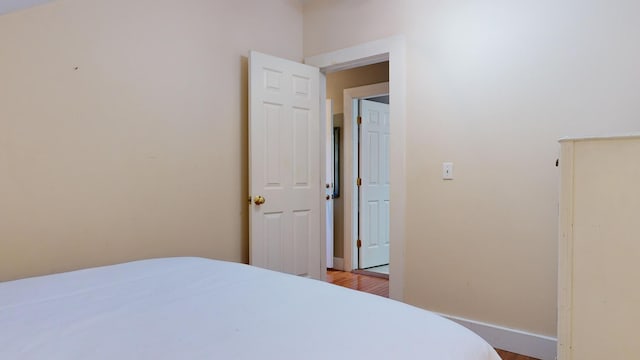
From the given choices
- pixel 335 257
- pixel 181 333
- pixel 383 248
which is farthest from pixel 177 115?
pixel 383 248

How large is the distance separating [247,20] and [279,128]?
847mm

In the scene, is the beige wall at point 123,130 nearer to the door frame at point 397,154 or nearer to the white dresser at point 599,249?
the door frame at point 397,154

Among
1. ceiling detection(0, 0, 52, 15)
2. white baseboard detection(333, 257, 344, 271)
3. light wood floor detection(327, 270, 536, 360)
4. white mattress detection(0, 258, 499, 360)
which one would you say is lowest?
light wood floor detection(327, 270, 536, 360)

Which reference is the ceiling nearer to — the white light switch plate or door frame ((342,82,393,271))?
the white light switch plate

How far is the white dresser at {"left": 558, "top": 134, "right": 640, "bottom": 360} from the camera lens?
161 centimetres

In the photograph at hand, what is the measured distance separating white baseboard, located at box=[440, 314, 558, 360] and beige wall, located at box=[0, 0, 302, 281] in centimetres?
170

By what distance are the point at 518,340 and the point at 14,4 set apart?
10.2ft

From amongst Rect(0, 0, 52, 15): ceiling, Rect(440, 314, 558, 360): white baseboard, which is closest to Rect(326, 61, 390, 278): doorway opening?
Rect(440, 314, 558, 360): white baseboard

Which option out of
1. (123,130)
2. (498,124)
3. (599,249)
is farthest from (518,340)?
→ (123,130)

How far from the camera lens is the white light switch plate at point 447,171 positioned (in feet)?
8.78

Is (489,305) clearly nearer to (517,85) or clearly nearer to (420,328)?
(517,85)

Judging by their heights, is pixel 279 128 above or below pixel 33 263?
above

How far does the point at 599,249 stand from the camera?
166 cm

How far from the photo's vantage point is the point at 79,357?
2.89 ft
